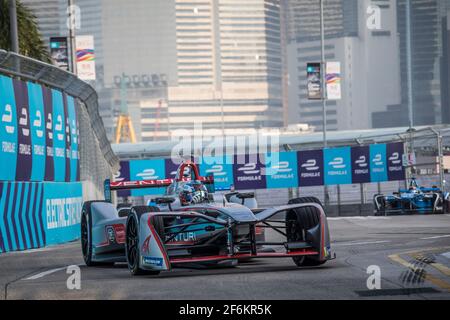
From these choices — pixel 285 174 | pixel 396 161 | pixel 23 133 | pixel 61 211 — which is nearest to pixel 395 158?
pixel 396 161

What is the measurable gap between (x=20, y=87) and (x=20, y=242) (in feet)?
9.86

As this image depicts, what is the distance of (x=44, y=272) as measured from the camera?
13461 mm

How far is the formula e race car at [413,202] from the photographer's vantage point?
113 feet

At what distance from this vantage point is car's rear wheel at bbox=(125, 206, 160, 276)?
12.3 metres

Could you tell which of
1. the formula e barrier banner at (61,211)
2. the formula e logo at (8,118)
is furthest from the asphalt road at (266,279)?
the formula e barrier banner at (61,211)

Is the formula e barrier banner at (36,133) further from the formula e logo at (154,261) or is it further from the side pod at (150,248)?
the formula e logo at (154,261)

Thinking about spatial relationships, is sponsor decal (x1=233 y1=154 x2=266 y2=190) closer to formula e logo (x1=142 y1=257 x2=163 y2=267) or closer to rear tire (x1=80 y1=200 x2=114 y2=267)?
rear tire (x1=80 y1=200 x2=114 y2=267)

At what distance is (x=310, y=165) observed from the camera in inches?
1630

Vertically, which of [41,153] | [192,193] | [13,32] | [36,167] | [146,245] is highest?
[13,32]

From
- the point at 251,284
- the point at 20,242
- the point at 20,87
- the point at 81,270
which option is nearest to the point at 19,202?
the point at 20,242

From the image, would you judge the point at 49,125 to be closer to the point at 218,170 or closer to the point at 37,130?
the point at 37,130

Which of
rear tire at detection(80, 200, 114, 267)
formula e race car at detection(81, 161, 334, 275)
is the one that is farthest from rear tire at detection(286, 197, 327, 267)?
rear tire at detection(80, 200, 114, 267)

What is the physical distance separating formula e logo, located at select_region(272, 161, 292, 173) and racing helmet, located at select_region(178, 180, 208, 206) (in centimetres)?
2618

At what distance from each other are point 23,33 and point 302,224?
2558 cm
